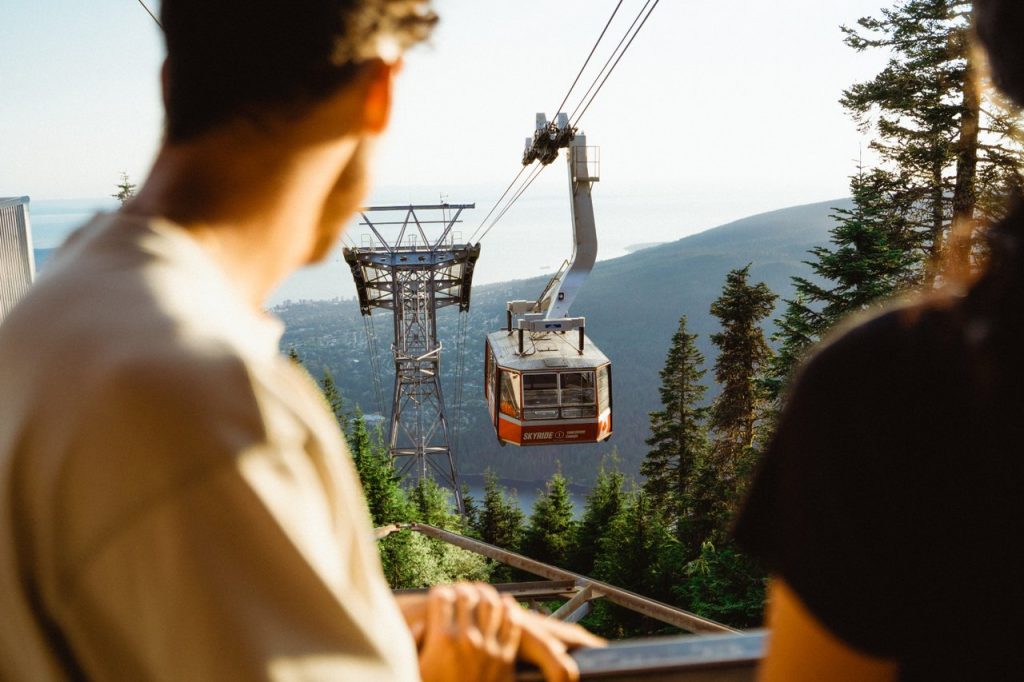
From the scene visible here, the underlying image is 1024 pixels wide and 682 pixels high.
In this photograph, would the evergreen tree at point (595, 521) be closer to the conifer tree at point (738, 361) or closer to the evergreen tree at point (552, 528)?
the evergreen tree at point (552, 528)

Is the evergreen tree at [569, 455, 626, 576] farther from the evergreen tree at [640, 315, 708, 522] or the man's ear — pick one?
the man's ear

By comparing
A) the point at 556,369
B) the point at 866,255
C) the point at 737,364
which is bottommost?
the point at 737,364

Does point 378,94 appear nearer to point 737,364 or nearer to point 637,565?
point 637,565

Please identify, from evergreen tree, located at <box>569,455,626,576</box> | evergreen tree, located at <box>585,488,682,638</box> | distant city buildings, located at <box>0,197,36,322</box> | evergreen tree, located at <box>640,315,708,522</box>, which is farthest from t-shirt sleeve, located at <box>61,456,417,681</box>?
evergreen tree, located at <box>640,315,708,522</box>

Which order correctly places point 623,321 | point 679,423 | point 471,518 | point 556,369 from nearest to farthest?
point 556,369, point 679,423, point 471,518, point 623,321

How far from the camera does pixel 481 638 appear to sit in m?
1.01

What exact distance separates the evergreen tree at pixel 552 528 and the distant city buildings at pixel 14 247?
18.8 metres

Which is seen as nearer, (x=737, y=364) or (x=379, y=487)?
(x=379, y=487)

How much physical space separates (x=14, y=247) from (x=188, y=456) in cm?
2072

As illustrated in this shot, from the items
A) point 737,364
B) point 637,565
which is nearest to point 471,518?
point 637,565

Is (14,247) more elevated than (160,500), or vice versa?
(14,247)

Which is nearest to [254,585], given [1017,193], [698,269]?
[1017,193]

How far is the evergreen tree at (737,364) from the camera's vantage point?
2584 cm

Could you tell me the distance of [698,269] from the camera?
112 meters
